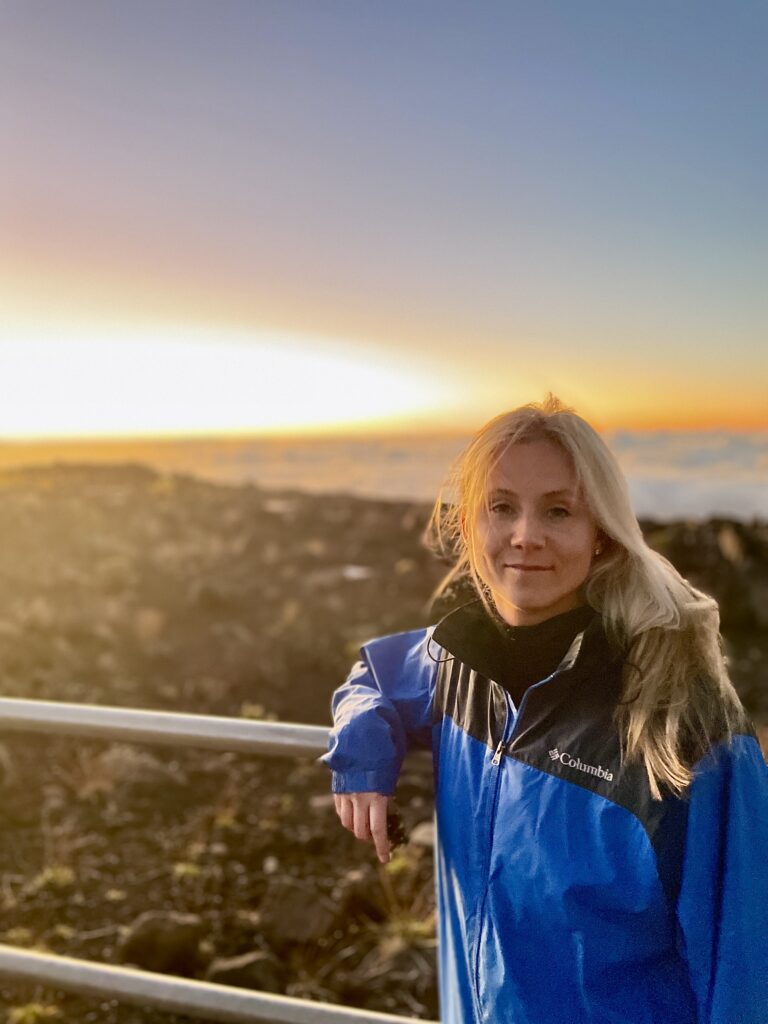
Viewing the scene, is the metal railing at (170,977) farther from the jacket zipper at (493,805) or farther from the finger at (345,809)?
the jacket zipper at (493,805)

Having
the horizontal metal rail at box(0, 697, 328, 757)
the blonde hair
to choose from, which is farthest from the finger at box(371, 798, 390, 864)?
the blonde hair

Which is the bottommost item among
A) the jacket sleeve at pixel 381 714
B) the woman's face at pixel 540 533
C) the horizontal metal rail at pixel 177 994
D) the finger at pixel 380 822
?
the horizontal metal rail at pixel 177 994

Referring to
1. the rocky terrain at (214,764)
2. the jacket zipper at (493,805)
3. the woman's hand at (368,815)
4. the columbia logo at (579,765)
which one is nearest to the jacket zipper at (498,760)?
the jacket zipper at (493,805)

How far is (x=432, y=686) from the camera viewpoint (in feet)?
6.53

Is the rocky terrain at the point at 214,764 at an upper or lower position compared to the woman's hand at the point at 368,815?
lower

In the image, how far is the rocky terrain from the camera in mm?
4234

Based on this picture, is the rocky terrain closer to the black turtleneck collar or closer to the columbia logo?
the black turtleneck collar

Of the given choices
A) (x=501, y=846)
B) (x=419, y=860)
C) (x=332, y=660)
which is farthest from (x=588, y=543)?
(x=332, y=660)

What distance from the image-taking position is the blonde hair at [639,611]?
1.46 meters

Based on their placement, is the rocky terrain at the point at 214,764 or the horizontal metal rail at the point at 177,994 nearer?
the horizontal metal rail at the point at 177,994

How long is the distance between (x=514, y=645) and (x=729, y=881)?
1.83 ft

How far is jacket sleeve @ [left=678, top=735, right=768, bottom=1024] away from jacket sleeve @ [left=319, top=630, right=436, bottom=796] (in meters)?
Answer: 0.64

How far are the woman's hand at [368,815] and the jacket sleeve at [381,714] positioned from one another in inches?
0.7

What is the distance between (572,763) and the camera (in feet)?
5.23
